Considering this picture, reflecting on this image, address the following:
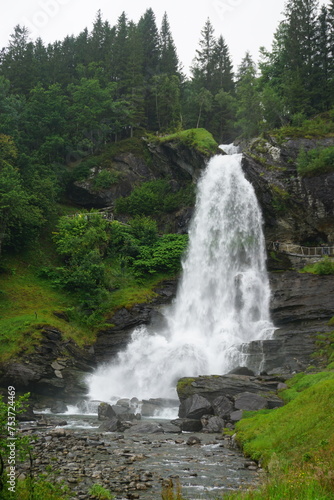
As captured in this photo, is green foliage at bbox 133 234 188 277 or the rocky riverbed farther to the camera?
green foliage at bbox 133 234 188 277

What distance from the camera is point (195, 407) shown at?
1925 centimetres

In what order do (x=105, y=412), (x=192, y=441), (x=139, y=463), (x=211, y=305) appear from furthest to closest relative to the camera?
(x=211, y=305) < (x=105, y=412) < (x=192, y=441) < (x=139, y=463)

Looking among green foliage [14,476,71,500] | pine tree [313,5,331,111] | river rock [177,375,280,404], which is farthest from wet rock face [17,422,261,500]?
pine tree [313,5,331,111]

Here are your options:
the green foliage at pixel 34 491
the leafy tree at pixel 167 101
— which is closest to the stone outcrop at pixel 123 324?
the green foliage at pixel 34 491

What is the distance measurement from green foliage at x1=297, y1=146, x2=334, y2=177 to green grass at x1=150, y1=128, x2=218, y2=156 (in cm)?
1010

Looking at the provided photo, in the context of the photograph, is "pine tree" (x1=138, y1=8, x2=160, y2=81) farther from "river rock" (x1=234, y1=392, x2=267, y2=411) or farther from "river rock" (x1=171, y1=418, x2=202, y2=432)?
"river rock" (x1=171, y1=418, x2=202, y2=432)

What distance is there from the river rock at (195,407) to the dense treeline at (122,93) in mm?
20617

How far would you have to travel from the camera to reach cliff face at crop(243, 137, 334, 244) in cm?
3631

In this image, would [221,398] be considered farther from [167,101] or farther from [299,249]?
[167,101]

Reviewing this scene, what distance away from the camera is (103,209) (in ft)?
152

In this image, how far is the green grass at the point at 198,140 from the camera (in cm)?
4341

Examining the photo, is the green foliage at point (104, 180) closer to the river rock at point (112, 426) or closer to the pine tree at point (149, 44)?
the pine tree at point (149, 44)

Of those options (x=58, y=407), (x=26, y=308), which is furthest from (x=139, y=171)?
(x=58, y=407)

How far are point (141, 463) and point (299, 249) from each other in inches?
1113
